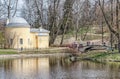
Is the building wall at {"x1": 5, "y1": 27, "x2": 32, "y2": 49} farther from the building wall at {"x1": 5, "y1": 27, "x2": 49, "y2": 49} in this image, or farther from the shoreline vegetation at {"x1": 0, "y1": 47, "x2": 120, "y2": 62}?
the shoreline vegetation at {"x1": 0, "y1": 47, "x2": 120, "y2": 62}

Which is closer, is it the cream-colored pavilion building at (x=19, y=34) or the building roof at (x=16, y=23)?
the building roof at (x=16, y=23)

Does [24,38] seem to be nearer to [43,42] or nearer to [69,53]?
[43,42]

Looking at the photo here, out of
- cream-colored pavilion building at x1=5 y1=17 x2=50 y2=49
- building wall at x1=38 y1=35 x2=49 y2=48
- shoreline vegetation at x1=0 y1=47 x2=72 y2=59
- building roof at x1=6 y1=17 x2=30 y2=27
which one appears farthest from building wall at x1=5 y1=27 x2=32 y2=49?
shoreline vegetation at x1=0 y1=47 x2=72 y2=59

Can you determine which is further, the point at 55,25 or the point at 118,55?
the point at 55,25

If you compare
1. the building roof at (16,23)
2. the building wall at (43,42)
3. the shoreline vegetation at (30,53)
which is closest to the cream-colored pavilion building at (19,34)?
the building roof at (16,23)

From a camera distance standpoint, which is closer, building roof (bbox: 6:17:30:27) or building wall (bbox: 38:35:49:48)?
building roof (bbox: 6:17:30:27)

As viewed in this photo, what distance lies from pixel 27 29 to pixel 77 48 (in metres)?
12.5

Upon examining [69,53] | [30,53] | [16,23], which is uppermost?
[16,23]

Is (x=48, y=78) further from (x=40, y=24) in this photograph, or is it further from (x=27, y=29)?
(x=40, y=24)

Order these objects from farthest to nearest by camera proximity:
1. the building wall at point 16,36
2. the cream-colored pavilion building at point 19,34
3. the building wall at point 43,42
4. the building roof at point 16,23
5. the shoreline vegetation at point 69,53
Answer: the building wall at point 43,42, the building wall at point 16,36, the cream-colored pavilion building at point 19,34, the building roof at point 16,23, the shoreline vegetation at point 69,53

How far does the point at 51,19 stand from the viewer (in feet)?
237

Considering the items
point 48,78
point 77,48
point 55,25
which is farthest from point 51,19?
point 48,78

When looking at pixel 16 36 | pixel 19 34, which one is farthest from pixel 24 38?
pixel 16 36

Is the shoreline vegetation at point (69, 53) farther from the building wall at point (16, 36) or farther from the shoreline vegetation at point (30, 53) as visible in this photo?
the building wall at point (16, 36)
